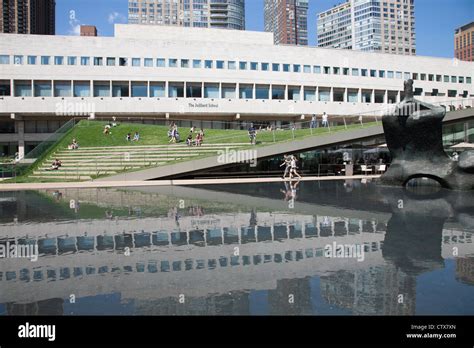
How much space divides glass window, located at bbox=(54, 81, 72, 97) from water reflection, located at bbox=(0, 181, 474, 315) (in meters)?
46.4

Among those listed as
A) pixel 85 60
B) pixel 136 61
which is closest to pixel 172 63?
pixel 136 61

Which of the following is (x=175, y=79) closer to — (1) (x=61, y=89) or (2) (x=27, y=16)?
(1) (x=61, y=89)

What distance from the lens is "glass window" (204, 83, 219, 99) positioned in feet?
191

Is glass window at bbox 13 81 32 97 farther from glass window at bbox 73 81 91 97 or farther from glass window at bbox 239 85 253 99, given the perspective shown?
glass window at bbox 239 85 253 99

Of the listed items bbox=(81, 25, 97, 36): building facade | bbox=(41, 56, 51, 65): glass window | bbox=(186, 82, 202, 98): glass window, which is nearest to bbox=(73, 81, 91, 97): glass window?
bbox=(41, 56, 51, 65): glass window

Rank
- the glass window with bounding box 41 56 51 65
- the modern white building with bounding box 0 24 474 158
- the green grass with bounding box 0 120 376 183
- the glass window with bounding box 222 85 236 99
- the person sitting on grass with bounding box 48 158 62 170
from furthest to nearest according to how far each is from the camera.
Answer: the glass window with bounding box 222 85 236 99, the glass window with bounding box 41 56 51 65, the modern white building with bounding box 0 24 474 158, the person sitting on grass with bounding box 48 158 62 170, the green grass with bounding box 0 120 376 183

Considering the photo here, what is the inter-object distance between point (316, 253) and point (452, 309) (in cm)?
283

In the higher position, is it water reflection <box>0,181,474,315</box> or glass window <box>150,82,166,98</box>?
glass window <box>150,82,166,98</box>

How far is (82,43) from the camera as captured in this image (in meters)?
54.8

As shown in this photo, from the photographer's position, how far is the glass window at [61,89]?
5400 cm

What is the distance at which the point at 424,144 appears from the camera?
1766 cm

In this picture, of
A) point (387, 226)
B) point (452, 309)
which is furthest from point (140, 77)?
point (452, 309)

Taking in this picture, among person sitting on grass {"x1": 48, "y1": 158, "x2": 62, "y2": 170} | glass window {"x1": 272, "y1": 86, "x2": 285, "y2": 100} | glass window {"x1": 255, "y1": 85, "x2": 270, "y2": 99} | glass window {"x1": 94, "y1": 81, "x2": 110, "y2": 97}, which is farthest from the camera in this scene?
glass window {"x1": 272, "y1": 86, "x2": 285, "y2": 100}

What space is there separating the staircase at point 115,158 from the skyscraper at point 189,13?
431 ft
